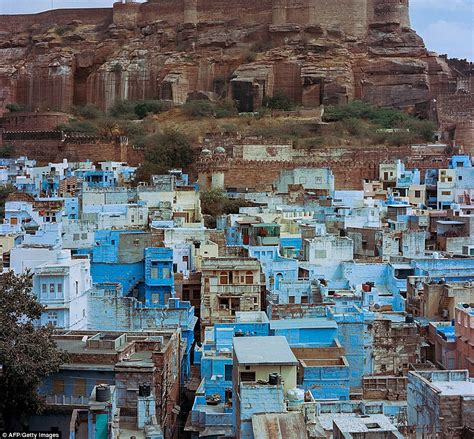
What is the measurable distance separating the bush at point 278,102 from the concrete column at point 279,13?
17.2 feet

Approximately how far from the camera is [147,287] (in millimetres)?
21109

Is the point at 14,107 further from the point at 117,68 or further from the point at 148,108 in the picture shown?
the point at 148,108

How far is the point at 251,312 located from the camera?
17359mm

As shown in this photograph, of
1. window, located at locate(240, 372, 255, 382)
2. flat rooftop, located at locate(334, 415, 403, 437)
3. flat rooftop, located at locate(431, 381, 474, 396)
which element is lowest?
flat rooftop, located at locate(334, 415, 403, 437)

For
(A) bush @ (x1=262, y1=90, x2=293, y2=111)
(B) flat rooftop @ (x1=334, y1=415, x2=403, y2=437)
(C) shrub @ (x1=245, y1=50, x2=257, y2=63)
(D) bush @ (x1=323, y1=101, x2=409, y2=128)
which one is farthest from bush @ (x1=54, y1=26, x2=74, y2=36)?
(B) flat rooftop @ (x1=334, y1=415, x2=403, y2=437)

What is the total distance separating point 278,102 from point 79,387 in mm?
36939

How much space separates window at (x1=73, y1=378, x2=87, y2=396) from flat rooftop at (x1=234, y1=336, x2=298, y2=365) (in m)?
2.71

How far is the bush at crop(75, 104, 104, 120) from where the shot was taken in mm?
51469

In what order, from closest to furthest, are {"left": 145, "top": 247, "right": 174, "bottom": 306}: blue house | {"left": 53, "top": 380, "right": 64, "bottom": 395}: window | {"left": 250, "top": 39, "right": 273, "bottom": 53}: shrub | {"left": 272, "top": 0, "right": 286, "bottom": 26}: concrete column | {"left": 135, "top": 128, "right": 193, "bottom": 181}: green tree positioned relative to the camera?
{"left": 53, "top": 380, "right": 64, "bottom": 395}: window < {"left": 145, "top": 247, "right": 174, "bottom": 306}: blue house < {"left": 135, "top": 128, "right": 193, "bottom": 181}: green tree < {"left": 250, "top": 39, "right": 273, "bottom": 53}: shrub < {"left": 272, "top": 0, "right": 286, "bottom": 26}: concrete column

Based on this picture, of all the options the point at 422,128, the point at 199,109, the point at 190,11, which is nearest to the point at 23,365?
the point at 422,128

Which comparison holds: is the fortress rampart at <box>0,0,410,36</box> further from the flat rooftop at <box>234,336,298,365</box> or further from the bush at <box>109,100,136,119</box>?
the flat rooftop at <box>234,336,298,365</box>

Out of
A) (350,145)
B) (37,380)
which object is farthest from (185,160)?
(37,380)

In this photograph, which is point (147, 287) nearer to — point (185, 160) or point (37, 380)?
point (37, 380)

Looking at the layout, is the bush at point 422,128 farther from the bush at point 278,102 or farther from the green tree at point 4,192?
the green tree at point 4,192
